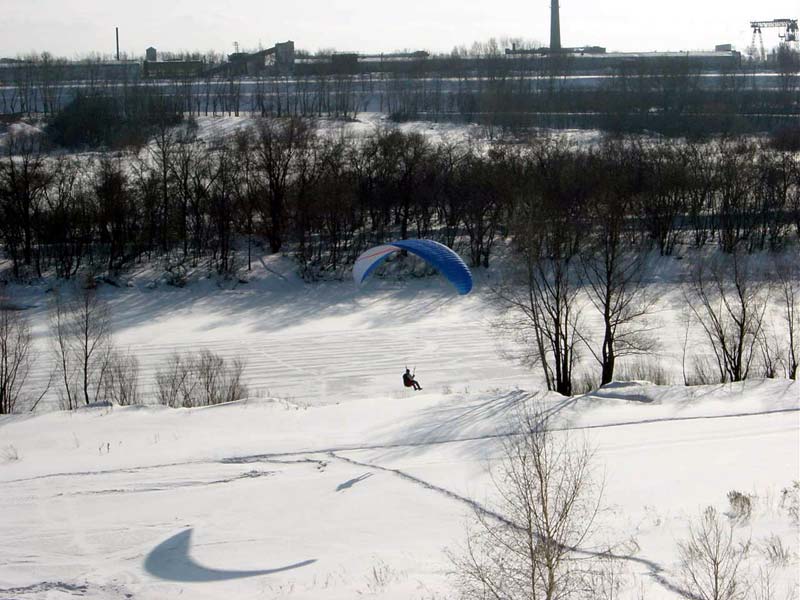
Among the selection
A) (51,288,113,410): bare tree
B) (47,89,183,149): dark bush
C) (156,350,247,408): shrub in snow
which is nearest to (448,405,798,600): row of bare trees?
(156,350,247,408): shrub in snow

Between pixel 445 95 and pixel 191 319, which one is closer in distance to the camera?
pixel 191 319

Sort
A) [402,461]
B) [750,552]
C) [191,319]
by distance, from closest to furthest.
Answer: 1. [750,552]
2. [402,461]
3. [191,319]

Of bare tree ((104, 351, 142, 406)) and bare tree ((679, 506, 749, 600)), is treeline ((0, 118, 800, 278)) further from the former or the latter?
bare tree ((679, 506, 749, 600))

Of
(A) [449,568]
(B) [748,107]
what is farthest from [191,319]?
→ (B) [748,107]

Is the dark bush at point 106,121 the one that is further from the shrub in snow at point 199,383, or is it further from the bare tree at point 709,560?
the bare tree at point 709,560

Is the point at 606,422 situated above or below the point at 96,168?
below

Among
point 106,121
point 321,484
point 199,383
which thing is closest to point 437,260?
point 321,484

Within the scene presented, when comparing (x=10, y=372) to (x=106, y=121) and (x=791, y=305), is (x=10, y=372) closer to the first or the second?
(x=791, y=305)

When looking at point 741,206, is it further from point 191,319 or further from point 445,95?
point 445,95
